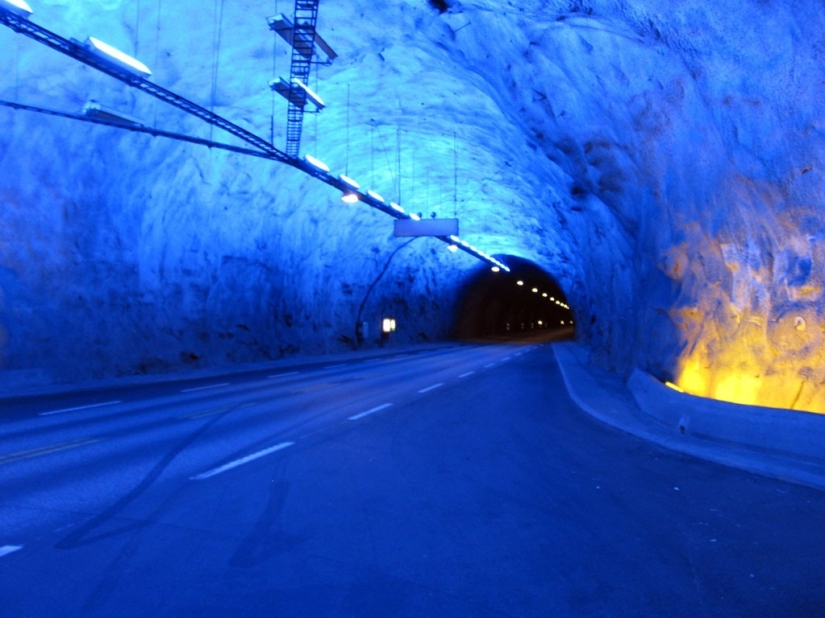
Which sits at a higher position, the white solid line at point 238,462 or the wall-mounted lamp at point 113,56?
the wall-mounted lamp at point 113,56

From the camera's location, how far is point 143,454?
8766 millimetres

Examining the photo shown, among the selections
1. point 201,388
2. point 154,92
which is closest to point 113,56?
point 154,92

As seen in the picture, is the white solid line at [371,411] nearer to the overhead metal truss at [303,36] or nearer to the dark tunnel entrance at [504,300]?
the overhead metal truss at [303,36]

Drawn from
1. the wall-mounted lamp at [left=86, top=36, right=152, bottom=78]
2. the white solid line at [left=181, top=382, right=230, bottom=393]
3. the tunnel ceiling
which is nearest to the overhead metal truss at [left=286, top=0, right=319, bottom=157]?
the tunnel ceiling

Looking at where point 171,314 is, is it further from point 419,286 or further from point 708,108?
point 419,286

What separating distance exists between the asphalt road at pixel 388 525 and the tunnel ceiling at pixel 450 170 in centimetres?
384

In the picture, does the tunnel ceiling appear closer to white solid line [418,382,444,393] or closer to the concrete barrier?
the concrete barrier

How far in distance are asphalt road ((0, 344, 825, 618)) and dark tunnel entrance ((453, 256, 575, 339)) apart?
4633cm

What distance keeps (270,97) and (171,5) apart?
5.11 m

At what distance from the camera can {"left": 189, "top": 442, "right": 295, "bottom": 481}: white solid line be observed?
752 centimetres

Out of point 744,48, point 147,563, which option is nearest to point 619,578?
point 147,563

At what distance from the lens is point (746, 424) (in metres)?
8.80

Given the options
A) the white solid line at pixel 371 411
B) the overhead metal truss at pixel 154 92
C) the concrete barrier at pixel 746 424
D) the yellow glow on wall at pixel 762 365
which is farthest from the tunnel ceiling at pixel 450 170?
the white solid line at pixel 371 411

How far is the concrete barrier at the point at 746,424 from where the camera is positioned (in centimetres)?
781
